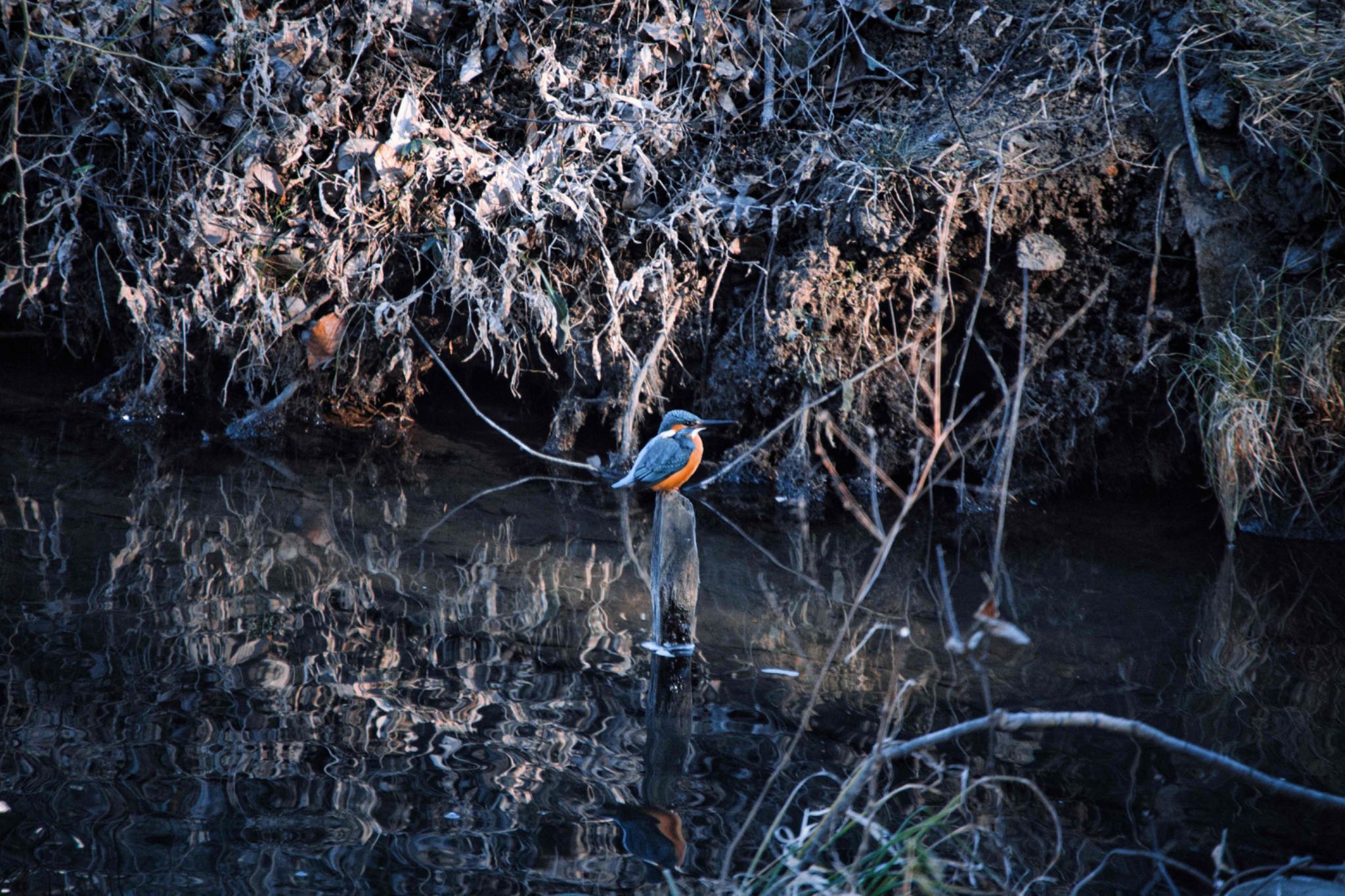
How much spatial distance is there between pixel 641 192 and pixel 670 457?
9.11ft

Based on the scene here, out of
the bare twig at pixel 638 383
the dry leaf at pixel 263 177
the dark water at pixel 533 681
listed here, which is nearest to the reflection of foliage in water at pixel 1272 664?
the dark water at pixel 533 681

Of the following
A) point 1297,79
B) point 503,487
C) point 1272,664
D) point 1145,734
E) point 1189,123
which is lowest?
point 1272,664

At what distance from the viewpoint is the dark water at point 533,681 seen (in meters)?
2.80

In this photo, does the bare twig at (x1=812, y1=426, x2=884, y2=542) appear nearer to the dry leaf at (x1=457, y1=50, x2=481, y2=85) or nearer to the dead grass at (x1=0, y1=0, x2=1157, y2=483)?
the dead grass at (x1=0, y1=0, x2=1157, y2=483)

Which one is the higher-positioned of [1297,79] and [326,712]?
[1297,79]

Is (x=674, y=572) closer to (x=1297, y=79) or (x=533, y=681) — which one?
(x=533, y=681)

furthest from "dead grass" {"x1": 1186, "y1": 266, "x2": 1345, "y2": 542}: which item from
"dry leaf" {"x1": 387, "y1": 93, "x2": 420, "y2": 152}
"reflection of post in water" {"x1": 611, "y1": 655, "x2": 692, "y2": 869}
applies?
"dry leaf" {"x1": 387, "y1": 93, "x2": 420, "y2": 152}

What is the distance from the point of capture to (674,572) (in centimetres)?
363

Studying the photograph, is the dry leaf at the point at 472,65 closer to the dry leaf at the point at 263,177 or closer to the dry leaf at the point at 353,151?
the dry leaf at the point at 353,151

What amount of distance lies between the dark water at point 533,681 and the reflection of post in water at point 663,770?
0.4 inches

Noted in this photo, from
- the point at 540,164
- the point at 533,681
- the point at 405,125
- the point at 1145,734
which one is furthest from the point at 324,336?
the point at 1145,734

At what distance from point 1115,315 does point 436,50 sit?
15.3 ft

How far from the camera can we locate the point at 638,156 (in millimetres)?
6305

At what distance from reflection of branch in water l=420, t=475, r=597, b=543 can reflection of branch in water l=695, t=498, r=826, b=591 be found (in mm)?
871
